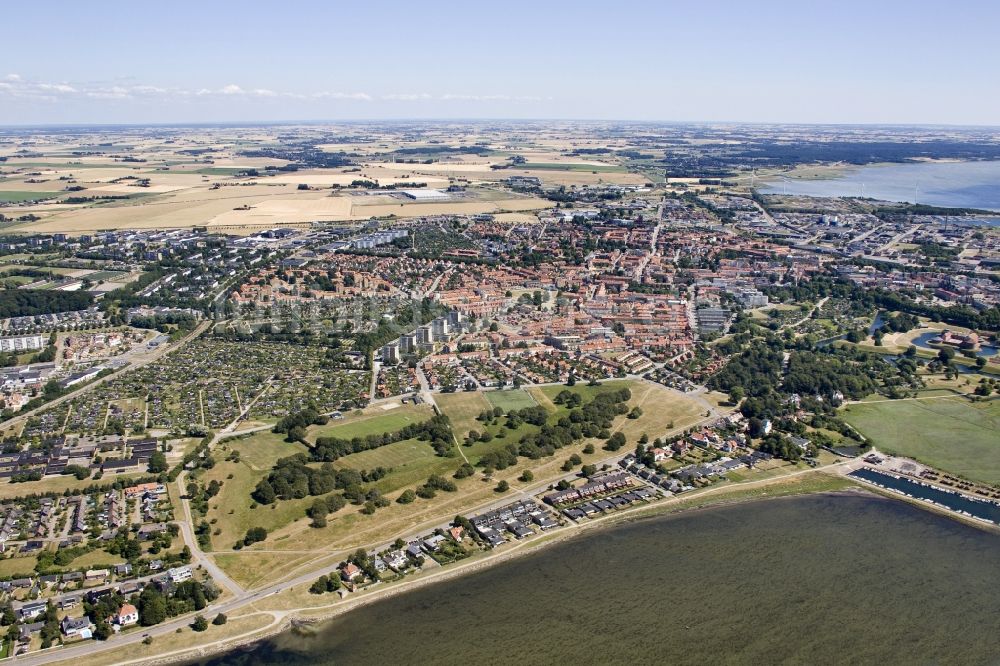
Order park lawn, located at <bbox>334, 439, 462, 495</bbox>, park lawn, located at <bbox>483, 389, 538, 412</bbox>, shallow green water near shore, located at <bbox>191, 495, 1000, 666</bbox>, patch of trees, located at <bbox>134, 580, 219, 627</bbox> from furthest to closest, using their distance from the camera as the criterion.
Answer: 1. park lawn, located at <bbox>483, 389, 538, 412</bbox>
2. park lawn, located at <bbox>334, 439, 462, 495</bbox>
3. patch of trees, located at <bbox>134, 580, 219, 627</bbox>
4. shallow green water near shore, located at <bbox>191, 495, 1000, 666</bbox>

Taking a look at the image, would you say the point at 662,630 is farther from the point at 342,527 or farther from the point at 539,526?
the point at 342,527

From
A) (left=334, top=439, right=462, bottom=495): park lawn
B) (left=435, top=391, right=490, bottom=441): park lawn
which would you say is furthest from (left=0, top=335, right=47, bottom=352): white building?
(left=334, top=439, right=462, bottom=495): park lawn

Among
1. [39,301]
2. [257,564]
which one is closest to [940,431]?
[257,564]

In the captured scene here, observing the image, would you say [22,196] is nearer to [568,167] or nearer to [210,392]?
[210,392]

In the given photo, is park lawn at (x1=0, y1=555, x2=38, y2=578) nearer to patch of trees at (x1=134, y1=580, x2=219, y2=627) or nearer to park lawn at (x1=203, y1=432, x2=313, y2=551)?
patch of trees at (x1=134, y1=580, x2=219, y2=627)

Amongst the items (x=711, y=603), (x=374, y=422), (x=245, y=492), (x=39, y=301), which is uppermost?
(x=39, y=301)

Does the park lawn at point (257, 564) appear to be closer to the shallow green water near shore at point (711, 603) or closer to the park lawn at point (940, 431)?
the shallow green water near shore at point (711, 603)

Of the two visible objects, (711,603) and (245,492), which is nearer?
(711,603)
